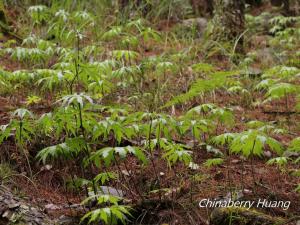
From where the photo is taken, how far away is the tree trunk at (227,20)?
671 centimetres

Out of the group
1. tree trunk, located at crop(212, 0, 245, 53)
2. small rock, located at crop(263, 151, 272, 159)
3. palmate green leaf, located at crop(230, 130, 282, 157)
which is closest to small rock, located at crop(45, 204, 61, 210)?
palmate green leaf, located at crop(230, 130, 282, 157)

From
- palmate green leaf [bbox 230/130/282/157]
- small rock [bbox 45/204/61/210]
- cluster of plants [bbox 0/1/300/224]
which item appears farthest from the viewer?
small rock [bbox 45/204/61/210]

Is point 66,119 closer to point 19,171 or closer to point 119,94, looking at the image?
point 19,171

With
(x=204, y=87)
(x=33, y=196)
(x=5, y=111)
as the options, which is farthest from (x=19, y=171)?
(x=204, y=87)

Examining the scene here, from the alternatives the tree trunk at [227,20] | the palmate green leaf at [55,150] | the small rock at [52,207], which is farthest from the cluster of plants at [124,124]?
the tree trunk at [227,20]

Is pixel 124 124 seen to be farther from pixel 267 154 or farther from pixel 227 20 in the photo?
pixel 227 20

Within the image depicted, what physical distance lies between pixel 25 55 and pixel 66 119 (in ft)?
5.24

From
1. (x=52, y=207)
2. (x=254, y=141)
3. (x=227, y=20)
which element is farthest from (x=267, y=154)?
(x=227, y=20)

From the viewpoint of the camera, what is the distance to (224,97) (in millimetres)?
5523

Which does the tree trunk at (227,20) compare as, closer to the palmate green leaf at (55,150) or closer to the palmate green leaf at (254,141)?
the palmate green leaf at (254,141)

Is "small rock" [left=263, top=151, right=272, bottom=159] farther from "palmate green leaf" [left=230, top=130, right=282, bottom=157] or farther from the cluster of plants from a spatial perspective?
"palmate green leaf" [left=230, top=130, right=282, bottom=157]

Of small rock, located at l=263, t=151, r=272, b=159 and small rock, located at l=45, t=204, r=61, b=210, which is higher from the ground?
small rock, located at l=45, t=204, r=61, b=210

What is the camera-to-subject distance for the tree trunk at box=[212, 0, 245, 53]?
22.0 feet

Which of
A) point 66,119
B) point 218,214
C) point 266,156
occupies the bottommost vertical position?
point 266,156
